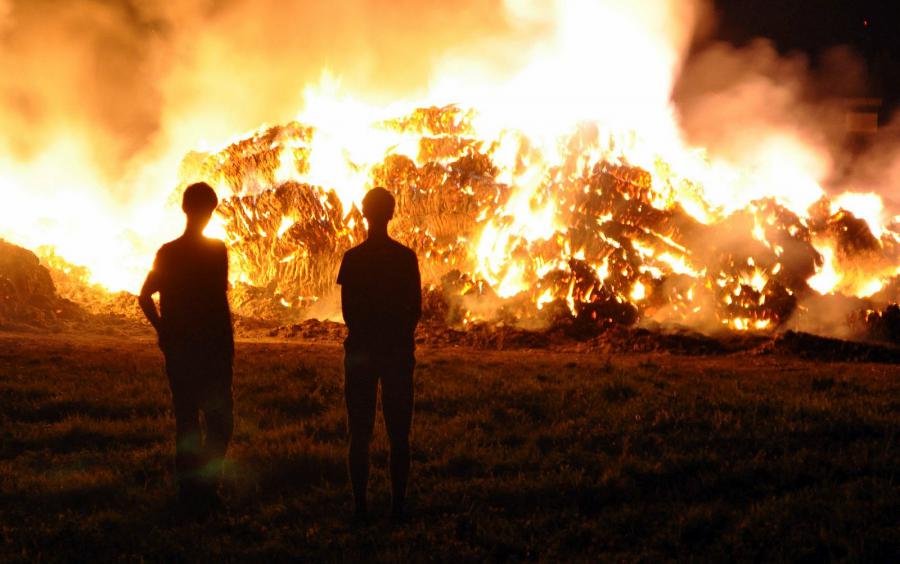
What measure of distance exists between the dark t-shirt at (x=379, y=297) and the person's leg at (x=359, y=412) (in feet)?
0.49

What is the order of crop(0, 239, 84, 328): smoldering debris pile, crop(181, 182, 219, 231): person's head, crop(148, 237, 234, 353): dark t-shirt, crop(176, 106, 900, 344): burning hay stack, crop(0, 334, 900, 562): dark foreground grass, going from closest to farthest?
1. crop(0, 334, 900, 562): dark foreground grass
2. crop(148, 237, 234, 353): dark t-shirt
3. crop(181, 182, 219, 231): person's head
4. crop(0, 239, 84, 328): smoldering debris pile
5. crop(176, 106, 900, 344): burning hay stack

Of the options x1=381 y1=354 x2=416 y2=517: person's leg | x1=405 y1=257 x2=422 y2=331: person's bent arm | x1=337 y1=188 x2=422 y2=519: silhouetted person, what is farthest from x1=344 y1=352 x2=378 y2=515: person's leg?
x1=405 y1=257 x2=422 y2=331: person's bent arm

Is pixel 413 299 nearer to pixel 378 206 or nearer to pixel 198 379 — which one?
pixel 378 206

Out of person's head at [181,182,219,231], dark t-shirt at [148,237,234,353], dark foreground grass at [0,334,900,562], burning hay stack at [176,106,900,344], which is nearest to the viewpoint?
dark foreground grass at [0,334,900,562]

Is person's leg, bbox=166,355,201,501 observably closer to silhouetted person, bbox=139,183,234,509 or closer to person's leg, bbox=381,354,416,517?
silhouetted person, bbox=139,183,234,509

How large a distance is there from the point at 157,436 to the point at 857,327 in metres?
30.5

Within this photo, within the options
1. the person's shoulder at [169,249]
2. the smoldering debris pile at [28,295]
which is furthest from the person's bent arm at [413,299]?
the smoldering debris pile at [28,295]

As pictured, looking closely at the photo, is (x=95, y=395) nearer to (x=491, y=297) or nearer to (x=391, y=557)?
(x=391, y=557)

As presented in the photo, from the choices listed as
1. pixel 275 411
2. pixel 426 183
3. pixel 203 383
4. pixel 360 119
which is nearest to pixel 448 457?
pixel 203 383

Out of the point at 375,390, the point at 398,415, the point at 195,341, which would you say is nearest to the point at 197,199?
the point at 195,341

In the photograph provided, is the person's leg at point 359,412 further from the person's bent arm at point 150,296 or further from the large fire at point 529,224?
the large fire at point 529,224

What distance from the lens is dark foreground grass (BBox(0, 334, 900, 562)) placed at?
4.64 metres

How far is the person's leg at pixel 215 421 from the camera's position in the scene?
512 cm

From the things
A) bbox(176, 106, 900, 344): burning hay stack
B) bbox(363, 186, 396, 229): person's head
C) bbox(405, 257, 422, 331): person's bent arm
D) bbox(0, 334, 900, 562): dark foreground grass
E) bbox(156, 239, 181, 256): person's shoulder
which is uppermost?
bbox(176, 106, 900, 344): burning hay stack
